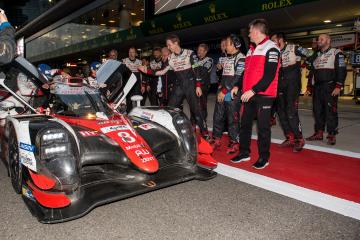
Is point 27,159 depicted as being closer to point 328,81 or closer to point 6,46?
point 6,46

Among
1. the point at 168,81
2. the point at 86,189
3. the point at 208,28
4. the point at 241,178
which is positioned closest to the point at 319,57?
the point at 241,178

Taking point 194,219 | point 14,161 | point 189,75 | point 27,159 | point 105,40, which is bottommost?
point 194,219

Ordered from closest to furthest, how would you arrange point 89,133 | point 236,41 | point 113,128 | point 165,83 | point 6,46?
point 6,46, point 89,133, point 113,128, point 236,41, point 165,83

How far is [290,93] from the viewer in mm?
4863

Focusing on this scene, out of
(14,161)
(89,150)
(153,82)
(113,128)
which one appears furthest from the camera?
(153,82)

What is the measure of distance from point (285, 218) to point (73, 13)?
3217cm

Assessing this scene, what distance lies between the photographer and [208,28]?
1362cm

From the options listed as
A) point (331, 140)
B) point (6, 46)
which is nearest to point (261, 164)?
point (331, 140)

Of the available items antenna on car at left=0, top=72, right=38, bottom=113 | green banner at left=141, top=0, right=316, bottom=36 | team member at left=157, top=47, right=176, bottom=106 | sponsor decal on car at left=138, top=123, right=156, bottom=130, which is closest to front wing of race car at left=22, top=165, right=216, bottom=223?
sponsor decal on car at left=138, top=123, right=156, bottom=130

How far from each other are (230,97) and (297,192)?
1865 mm

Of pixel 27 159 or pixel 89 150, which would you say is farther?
pixel 89 150

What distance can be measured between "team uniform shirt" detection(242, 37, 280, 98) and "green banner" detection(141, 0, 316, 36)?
20.8ft

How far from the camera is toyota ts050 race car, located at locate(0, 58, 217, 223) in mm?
2543

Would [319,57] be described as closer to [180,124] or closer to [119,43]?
[180,124]
